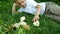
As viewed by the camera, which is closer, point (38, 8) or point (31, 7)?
point (38, 8)

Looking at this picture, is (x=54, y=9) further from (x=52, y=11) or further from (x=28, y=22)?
(x=28, y=22)

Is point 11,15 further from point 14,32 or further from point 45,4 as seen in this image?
point 14,32

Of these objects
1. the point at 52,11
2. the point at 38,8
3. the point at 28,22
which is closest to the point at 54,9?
the point at 52,11

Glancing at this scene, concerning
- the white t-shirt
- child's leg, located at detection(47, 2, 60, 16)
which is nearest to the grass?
the white t-shirt

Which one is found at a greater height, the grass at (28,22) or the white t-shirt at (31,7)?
the white t-shirt at (31,7)

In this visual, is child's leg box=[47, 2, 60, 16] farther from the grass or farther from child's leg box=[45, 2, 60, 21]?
the grass

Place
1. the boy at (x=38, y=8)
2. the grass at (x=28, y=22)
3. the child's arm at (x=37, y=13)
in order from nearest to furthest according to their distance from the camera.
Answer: the grass at (x=28, y=22) → the child's arm at (x=37, y=13) → the boy at (x=38, y=8)

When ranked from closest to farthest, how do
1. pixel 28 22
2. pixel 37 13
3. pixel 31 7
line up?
pixel 28 22, pixel 37 13, pixel 31 7

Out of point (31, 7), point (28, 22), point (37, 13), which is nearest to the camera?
point (28, 22)

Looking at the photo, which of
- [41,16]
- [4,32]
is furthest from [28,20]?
[4,32]

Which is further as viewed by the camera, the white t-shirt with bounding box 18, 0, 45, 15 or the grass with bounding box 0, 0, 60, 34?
the white t-shirt with bounding box 18, 0, 45, 15

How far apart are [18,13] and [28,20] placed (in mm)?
331

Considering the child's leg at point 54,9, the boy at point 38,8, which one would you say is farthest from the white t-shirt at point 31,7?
the child's leg at point 54,9

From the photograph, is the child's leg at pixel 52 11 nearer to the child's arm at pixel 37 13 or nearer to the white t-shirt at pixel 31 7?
the white t-shirt at pixel 31 7
